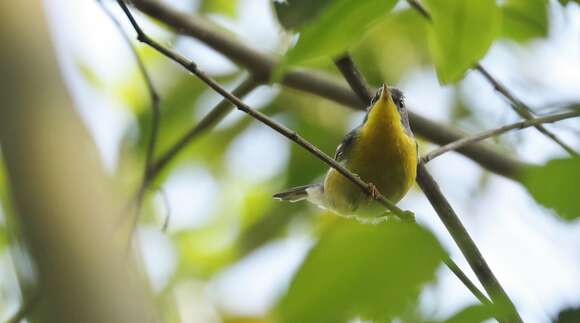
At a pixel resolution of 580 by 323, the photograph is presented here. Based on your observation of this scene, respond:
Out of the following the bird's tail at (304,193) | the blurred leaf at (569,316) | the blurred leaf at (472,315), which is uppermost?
the blurred leaf at (569,316)

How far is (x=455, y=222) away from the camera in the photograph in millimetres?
1818

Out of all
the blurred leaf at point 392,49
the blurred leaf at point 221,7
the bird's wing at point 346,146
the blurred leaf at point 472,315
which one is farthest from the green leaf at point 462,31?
the blurred leaf at point 221,7

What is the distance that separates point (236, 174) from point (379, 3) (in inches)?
157

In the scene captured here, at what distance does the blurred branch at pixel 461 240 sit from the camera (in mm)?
1078

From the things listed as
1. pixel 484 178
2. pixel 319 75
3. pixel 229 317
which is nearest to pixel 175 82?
pixel 319 75

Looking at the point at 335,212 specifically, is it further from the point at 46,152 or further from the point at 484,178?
the point at 46,152

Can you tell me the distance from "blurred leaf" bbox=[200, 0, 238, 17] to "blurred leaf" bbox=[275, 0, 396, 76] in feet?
10.6

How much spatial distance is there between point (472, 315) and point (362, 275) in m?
0.15

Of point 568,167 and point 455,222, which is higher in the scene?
point 568,167

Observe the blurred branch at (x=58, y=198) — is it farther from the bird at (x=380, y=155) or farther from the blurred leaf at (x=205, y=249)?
the blurred leaf at (x=205, y=249)

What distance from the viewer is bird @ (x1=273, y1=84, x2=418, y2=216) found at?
3965 mm

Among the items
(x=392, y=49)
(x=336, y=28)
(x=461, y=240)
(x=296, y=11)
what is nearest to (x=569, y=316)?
(x=336, y=28)

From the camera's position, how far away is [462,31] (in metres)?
1.31

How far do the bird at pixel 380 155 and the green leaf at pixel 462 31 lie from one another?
256cm
